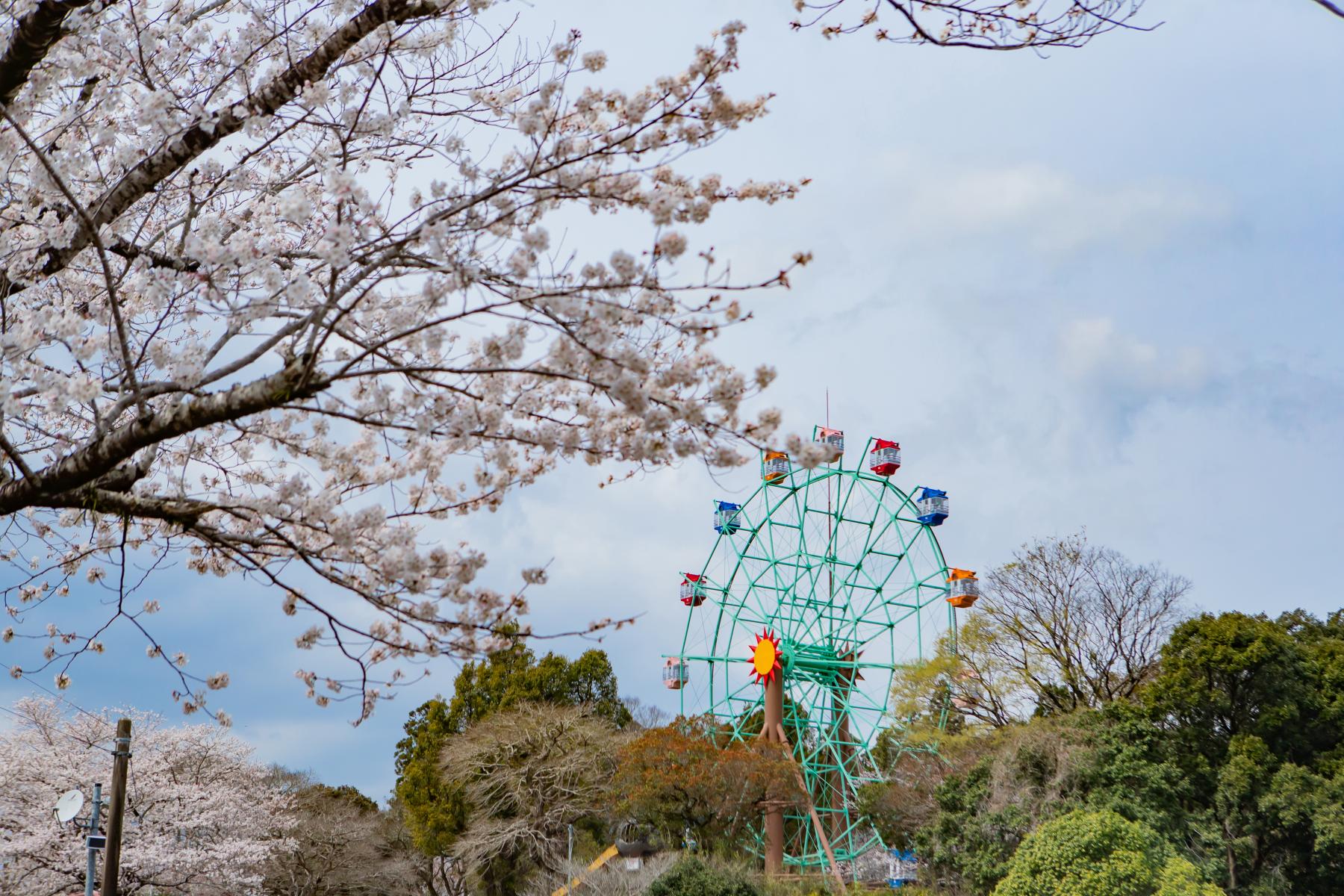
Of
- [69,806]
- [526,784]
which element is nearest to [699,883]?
[526,784]

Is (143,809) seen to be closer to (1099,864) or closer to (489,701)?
(489,701)

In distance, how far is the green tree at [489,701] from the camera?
24.4 m

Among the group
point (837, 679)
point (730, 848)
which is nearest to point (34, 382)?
point (730, 848)

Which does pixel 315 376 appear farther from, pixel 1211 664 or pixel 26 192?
pixel 1211 664

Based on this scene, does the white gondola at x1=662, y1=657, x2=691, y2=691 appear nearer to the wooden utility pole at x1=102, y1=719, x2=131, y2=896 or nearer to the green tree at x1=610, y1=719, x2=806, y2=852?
the green tree at x1=610, y1=719, x2=806, y2=852

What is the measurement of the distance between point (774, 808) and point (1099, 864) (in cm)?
759

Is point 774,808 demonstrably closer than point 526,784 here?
Yes

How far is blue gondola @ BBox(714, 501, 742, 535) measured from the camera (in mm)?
22609

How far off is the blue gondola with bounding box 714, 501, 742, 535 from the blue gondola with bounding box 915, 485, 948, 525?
3703mm

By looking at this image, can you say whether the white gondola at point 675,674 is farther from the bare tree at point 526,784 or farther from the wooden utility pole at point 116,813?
the wooden utility pole at point 116,813

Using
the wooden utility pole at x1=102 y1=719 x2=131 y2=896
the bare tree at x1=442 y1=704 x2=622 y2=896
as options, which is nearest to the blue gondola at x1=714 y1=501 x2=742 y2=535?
the bare tree at x1=442 y1=704 x2=622 y2=896

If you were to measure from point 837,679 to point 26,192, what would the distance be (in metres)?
18.2

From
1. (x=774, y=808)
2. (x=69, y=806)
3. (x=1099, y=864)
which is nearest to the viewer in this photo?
(x=69, y=806)

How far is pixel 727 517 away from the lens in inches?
890
